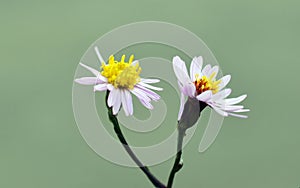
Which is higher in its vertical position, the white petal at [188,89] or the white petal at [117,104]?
the white petal at [117,104]

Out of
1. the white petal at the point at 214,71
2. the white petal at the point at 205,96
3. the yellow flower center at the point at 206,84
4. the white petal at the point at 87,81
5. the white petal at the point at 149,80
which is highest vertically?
the white petal at the point at 87,81

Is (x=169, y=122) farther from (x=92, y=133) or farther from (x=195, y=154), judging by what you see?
(x=92, y=133)

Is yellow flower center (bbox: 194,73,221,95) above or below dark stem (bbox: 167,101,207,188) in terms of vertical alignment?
above

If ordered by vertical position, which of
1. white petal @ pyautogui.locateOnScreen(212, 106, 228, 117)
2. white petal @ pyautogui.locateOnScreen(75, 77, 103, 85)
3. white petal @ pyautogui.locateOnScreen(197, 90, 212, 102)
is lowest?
white petal @ pyautogui.locateOnScreen(212, 106, 228, 117)

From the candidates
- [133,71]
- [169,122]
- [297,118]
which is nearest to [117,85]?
[133,71]

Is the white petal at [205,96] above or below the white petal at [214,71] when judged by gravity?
below

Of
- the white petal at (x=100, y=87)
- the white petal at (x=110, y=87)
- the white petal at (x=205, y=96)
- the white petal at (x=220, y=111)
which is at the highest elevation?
the white petal at (x=100, y=87)
